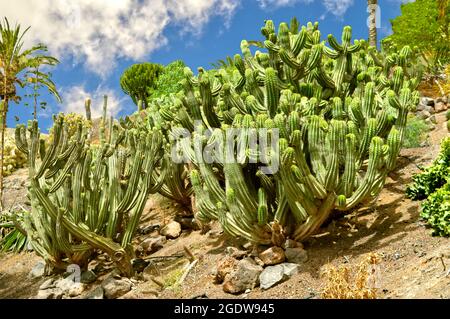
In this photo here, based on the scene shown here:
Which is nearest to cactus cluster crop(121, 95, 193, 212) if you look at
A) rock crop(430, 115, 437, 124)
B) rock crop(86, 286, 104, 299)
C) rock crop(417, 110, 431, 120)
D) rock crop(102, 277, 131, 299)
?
rock crop(102, 277, 131, 299)

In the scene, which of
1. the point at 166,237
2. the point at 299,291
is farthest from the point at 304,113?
the point at 166,237

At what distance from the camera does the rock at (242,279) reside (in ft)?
20.6

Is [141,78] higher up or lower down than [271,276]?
higher up

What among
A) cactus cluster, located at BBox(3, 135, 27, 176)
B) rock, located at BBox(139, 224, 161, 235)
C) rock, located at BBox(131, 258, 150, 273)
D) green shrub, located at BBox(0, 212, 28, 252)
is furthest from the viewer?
cactus cluster, located at BBox(3, 135, 27, 176)

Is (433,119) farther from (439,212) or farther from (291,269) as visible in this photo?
(291,269)

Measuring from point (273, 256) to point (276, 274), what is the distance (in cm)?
34

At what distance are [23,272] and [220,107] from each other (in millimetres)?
5267

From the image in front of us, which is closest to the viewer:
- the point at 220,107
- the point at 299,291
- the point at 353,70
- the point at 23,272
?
the point at 299,291

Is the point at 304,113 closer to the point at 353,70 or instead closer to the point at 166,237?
the point at 353,70

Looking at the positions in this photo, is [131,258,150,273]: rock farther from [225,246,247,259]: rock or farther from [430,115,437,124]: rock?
[430,115,437,124]: rock

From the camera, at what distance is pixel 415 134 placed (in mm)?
A: 10461

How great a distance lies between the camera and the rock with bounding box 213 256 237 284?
21.6 ft

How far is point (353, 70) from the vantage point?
8500mm

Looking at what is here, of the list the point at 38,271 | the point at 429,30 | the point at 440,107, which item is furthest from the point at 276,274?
the point at 429,30
